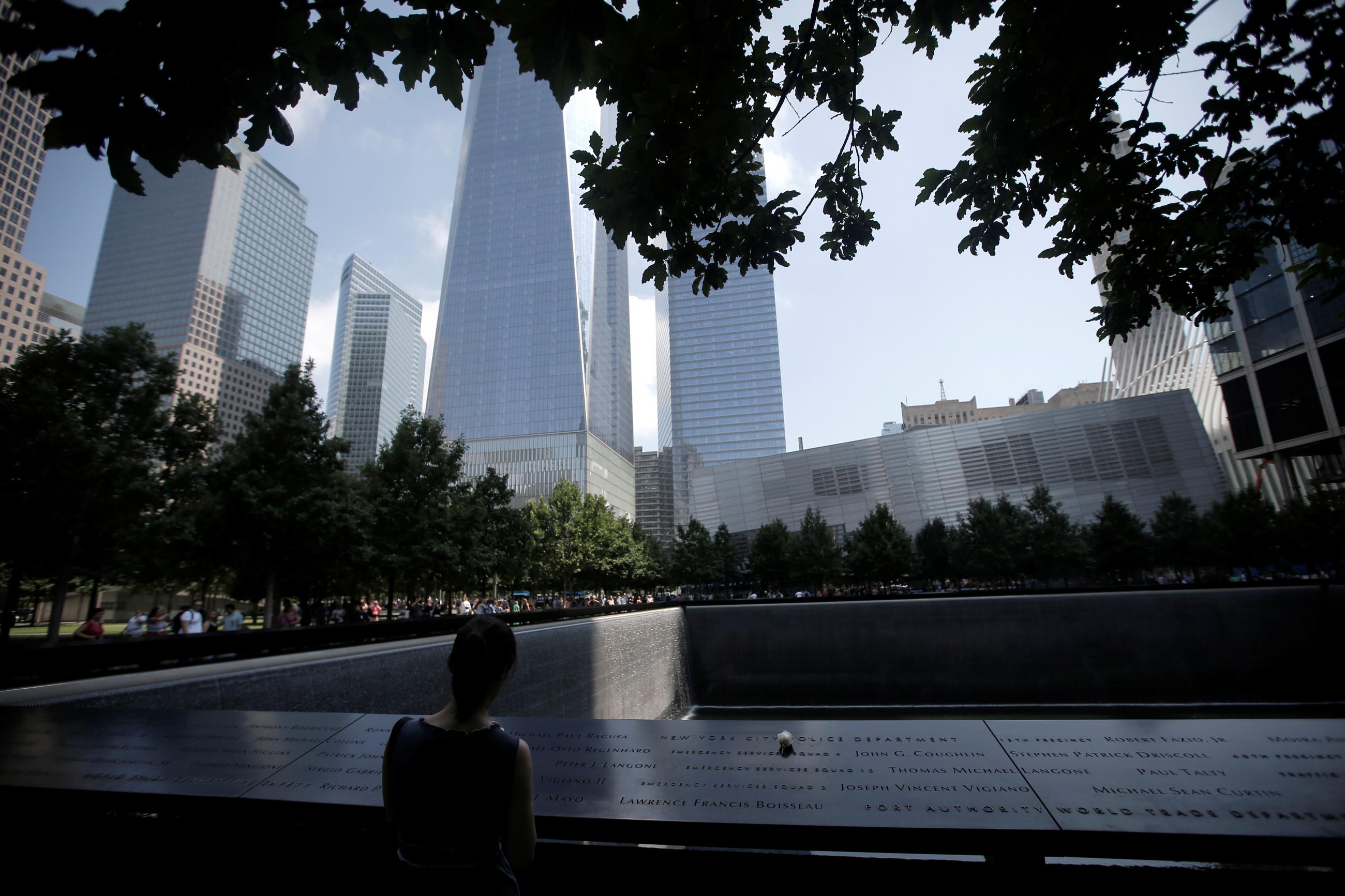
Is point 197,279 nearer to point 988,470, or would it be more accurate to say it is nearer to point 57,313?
point 57,313

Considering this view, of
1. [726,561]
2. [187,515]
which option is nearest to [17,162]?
[187,515]

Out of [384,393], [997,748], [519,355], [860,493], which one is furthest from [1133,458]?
[384,393]

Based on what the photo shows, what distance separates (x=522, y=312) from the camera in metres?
99.3

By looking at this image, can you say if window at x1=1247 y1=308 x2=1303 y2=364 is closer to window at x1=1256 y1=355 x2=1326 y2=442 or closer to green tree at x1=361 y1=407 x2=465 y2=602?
window at x1=1256 y1=355 x2=1326 y2=442

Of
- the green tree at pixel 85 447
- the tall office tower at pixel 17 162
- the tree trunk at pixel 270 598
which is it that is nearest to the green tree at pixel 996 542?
the tree trunk at pixel 270 598

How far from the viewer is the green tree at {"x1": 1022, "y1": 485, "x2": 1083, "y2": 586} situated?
135 ft

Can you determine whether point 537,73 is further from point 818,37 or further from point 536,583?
point 536,583

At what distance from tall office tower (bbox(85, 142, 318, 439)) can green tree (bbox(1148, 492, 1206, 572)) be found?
10256cm

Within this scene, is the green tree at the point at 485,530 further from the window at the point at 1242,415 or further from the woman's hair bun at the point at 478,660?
the window at the point at 1242,415

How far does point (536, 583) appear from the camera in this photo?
159 feet

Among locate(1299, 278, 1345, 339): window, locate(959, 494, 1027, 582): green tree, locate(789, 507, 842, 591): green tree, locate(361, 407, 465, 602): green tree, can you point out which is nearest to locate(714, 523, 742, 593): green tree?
locate(789, 507, 842, 591): green tree

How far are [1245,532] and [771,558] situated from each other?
30076mm

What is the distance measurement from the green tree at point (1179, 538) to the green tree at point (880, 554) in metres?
15.8

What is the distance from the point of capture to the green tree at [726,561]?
179 ft
